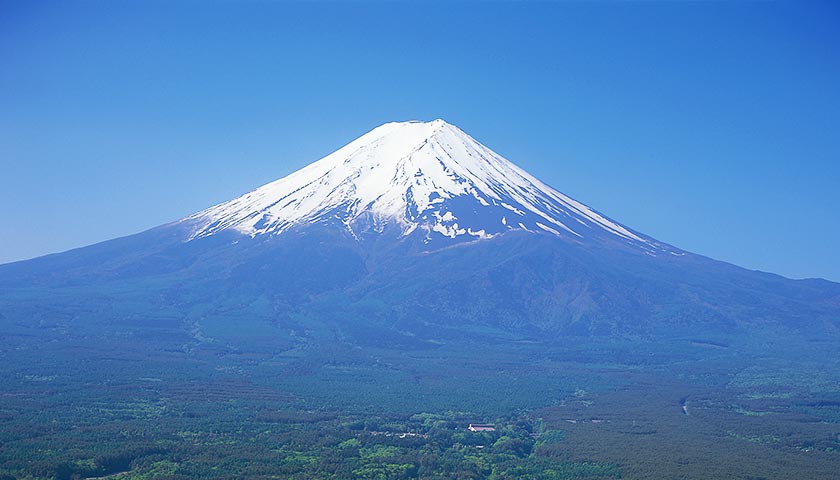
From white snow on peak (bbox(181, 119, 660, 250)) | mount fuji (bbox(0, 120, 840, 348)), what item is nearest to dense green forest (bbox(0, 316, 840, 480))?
mount fuji (bbox(0, 120, 840, 348))

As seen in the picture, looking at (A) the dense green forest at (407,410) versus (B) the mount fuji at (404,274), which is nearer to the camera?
(A) the dense green forest at (407,410)

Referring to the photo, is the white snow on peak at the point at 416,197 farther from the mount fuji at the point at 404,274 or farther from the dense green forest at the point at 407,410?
the dense green forest at the point at 407,410

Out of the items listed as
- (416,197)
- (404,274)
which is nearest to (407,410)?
(404,274)

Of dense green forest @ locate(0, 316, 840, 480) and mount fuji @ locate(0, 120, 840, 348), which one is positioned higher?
mount fuji @ locate(0, 120, 840, 348)

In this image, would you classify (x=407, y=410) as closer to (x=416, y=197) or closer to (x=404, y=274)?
(x=404, y=274)

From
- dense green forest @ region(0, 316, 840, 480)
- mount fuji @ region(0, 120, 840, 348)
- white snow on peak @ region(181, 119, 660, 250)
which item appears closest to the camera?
dense green forest @ region(0, 316, 840, 480)

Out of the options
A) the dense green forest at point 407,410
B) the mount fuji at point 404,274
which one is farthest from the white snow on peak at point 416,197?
the dense green forest at point 407,410

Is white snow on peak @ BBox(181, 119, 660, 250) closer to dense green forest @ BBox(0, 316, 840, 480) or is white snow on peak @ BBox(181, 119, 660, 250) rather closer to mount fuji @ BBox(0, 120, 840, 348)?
mount fuji @ BBox(0, 120, 840, 348)

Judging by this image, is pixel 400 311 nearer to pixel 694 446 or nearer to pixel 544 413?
pixel 544 413
